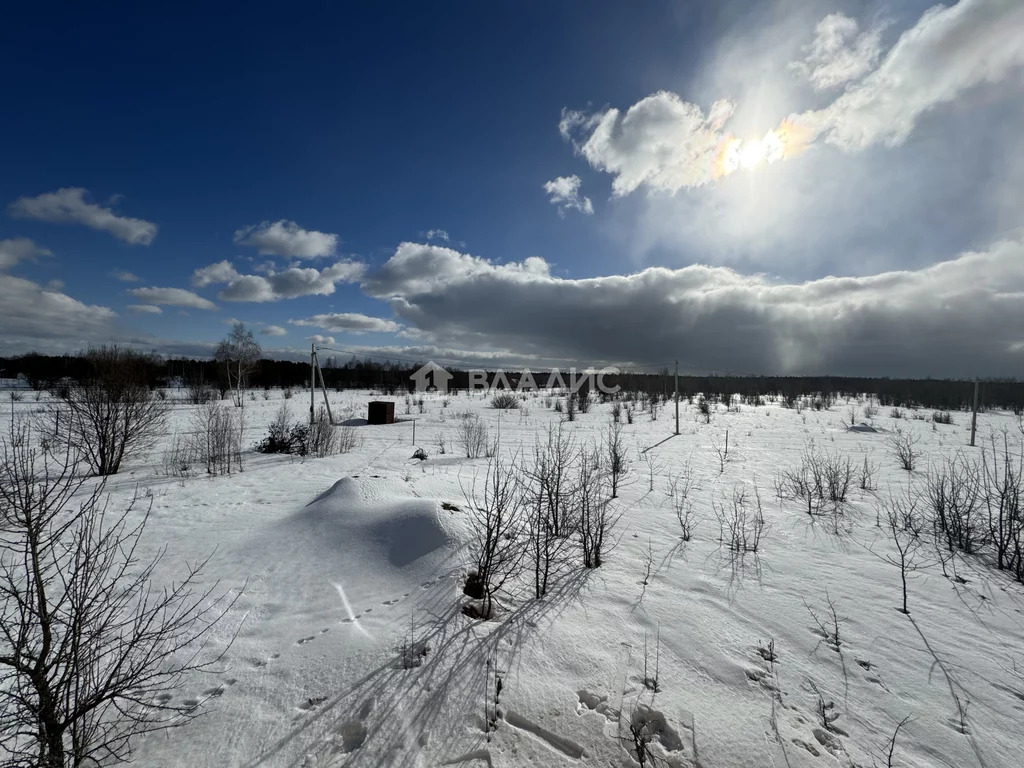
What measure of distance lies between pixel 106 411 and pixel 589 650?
1109 cm

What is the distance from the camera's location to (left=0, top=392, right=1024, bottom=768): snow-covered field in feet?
7.73

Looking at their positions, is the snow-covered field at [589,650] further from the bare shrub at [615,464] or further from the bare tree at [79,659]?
the bare shrub at [615,464]

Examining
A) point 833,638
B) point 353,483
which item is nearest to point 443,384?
point 353,483

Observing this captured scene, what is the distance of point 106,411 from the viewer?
8758mm

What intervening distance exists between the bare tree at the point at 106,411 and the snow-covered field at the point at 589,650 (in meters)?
4.39

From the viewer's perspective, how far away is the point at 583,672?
2.88 metres

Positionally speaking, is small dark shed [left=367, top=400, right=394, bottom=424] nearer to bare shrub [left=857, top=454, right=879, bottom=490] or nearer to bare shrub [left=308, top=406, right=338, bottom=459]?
bare shrub [left=308, top=406, right=338, bottom=459]

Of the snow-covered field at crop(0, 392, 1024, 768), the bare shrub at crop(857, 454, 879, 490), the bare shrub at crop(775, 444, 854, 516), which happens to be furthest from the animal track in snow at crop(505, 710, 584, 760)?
the bare shrub at crop(857, 454, 879, 490)

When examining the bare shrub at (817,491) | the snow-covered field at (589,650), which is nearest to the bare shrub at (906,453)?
the bare shrub at (817,491)

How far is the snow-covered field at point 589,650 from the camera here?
7.73ft

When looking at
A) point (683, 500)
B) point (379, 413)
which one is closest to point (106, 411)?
point (379, 413)

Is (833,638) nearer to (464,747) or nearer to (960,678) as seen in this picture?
(960,678)

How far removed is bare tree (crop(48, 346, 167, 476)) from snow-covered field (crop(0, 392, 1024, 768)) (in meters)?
4.39

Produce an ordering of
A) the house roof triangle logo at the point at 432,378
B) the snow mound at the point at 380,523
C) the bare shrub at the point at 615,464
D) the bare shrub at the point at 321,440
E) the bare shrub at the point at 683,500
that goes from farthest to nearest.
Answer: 1. the house roof triangle logo at the point at 432,378
2. the bare shrub at the point at 321,440
3. the bare shrub at the point at 615,464
4. the bare shrub at the point at 683,500
5. the snow mound at the point at 380,523
